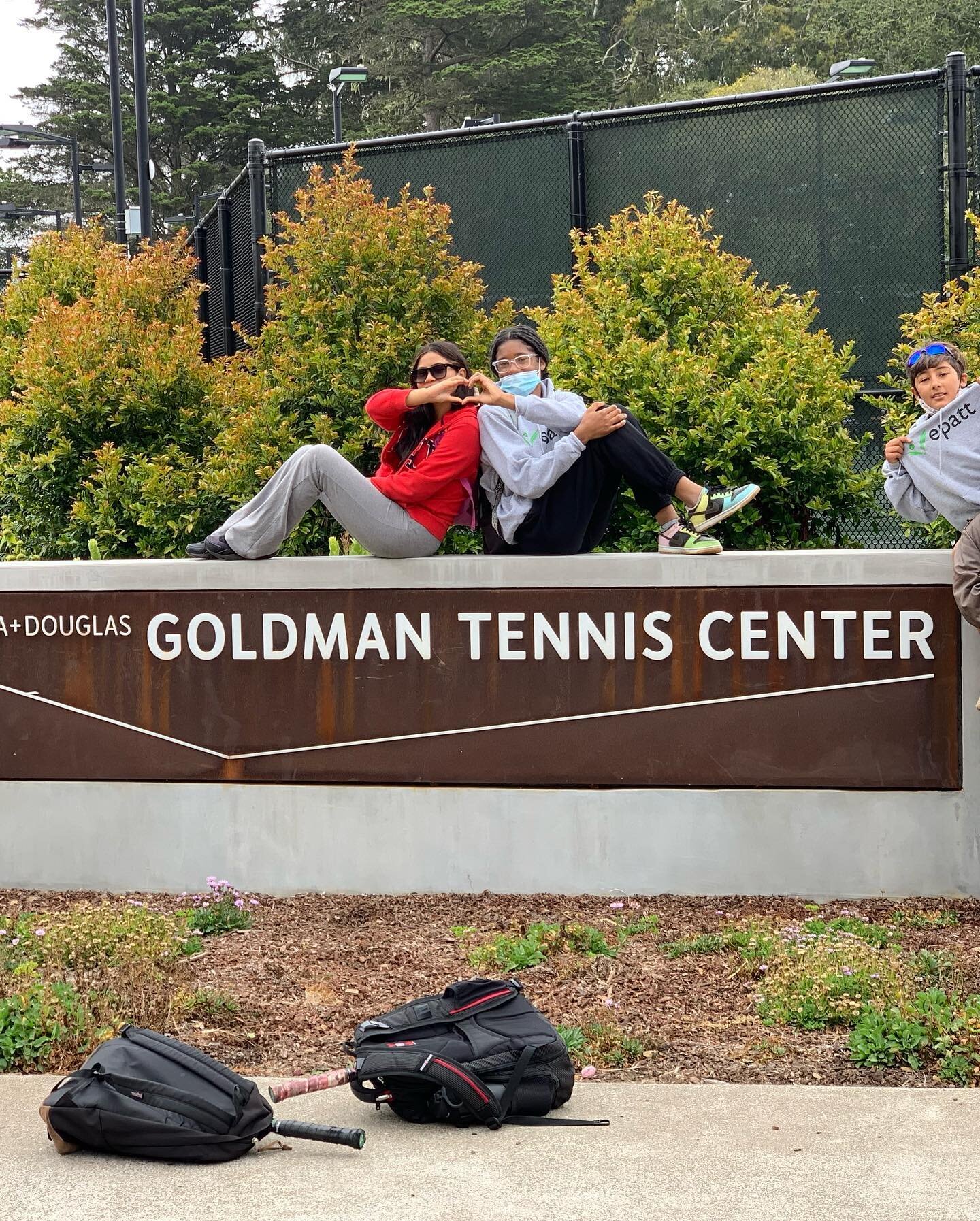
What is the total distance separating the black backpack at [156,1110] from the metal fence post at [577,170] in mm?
6447

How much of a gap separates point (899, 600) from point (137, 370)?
4.00 meters

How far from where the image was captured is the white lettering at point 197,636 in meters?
5.79

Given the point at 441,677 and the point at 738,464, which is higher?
the point at 738,464

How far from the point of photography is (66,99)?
174 feet

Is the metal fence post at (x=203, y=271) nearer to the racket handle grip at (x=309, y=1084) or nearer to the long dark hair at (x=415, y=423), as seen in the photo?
the long dark hair at (x=415, y=423)

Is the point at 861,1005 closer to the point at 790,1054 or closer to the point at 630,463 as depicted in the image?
the point at 790,1054

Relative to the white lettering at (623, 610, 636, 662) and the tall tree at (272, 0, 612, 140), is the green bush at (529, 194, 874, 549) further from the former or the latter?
the tall tree at (272, 0, 612, 140)

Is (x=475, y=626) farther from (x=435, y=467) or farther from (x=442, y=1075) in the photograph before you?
(x=442, y=1075)

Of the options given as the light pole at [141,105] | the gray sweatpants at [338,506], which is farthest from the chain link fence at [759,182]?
the light pole at [141,105]

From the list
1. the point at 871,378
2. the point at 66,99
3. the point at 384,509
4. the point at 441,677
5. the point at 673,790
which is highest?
the point at 66,99

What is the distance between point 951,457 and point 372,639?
2.20 metres

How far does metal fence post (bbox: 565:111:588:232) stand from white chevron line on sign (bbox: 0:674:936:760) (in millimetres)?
4294

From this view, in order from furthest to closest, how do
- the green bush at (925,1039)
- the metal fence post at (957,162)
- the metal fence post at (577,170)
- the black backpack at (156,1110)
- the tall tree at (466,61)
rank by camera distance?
1. the tall tree at (466,61)
2. the metal fence post at (577,170)
3. the metal fence post at (957,162)
4. the green bush at (925,1039)
5. the black backpack at (156,1110)

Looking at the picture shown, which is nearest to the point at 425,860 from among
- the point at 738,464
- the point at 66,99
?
the point at 738,464
